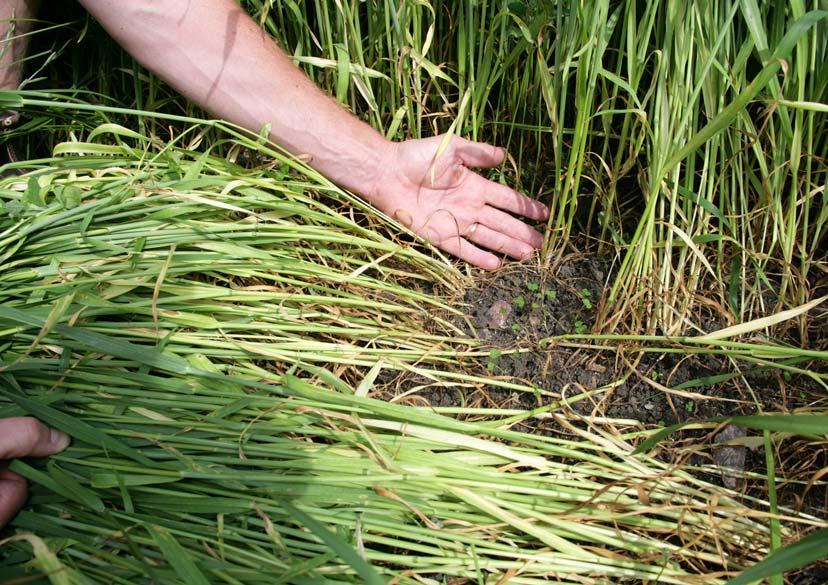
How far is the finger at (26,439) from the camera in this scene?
0.92 m

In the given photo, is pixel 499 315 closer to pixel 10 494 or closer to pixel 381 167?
pixel 381 167

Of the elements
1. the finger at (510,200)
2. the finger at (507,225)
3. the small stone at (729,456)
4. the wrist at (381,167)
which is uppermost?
the wrist at (381,167)

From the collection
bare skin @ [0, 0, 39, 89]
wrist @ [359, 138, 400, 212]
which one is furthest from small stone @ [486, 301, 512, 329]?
bare skin @ [0, 0, 39, 89]

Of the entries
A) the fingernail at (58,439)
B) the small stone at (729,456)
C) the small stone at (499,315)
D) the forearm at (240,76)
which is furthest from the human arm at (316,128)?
the fingernail at (58,439)

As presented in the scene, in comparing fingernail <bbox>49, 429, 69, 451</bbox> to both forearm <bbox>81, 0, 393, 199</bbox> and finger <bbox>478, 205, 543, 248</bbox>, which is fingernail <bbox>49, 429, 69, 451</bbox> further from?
finger <bbox>478, 205, 543, 248</bbox>

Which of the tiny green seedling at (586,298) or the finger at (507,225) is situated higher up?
the finger at (507,225)

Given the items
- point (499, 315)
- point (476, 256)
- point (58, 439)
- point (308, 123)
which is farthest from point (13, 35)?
point (499, 315)

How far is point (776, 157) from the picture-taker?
3.93ft

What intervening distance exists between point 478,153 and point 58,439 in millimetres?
1025

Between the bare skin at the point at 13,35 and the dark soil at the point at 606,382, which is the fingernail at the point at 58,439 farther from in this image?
the bare skin at the point at 13,35

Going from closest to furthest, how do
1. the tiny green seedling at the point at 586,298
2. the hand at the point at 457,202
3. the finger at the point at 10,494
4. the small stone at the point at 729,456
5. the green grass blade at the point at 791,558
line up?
1. the green grass blade at the point at 791,558
2. the finger at the point at 10,494
3. the small stone at the point at 729,456
4. the tiny green seedling at the point at 586,298
5. the hand at the point at 457,202

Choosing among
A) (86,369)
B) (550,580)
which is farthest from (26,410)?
(550,580)

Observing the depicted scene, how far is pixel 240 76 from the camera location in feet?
4.61

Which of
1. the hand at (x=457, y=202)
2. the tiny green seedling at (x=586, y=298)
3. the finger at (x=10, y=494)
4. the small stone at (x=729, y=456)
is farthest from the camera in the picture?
the hand at (x=457, y=202)
